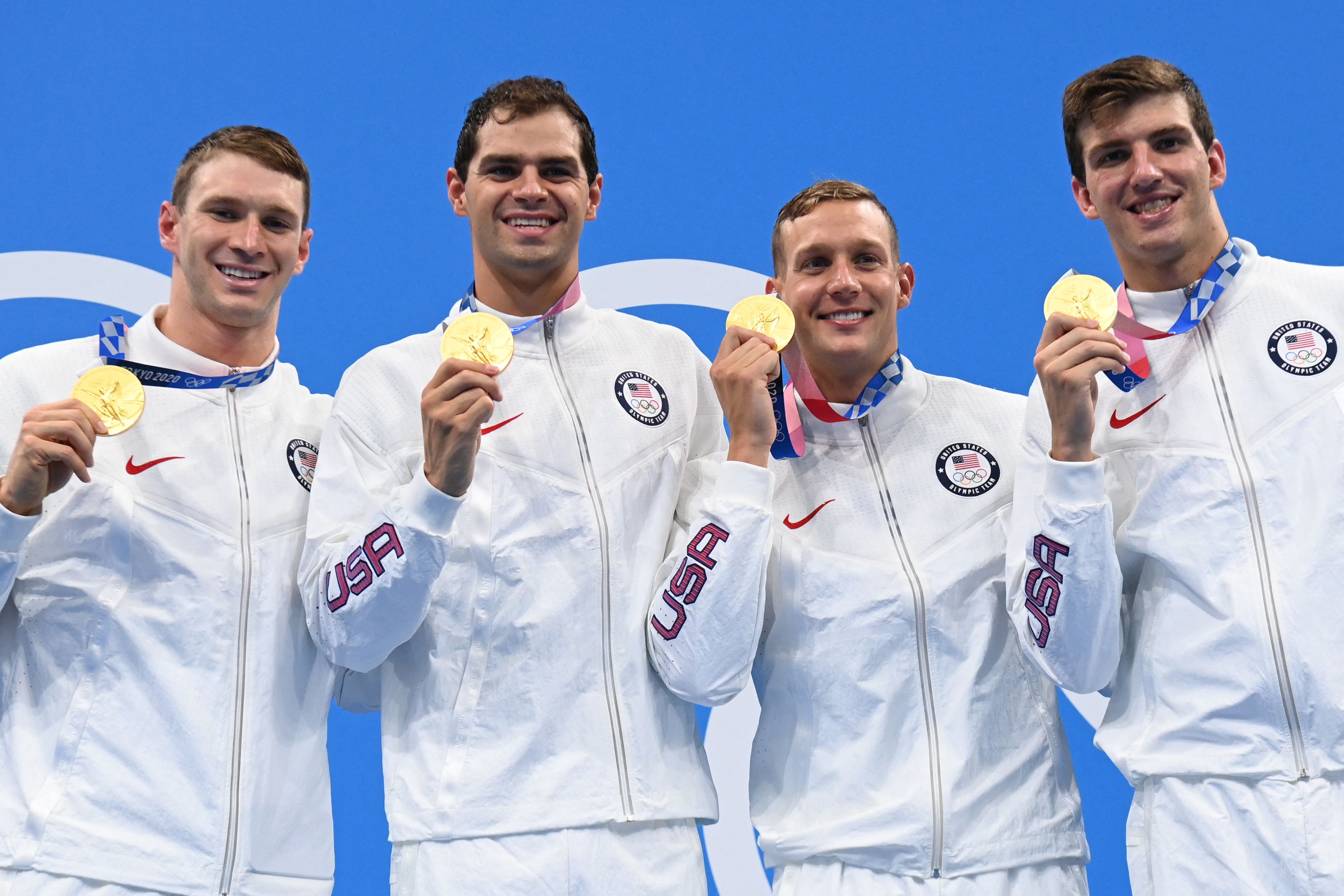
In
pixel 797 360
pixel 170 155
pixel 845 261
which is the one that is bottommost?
pixel 797 360

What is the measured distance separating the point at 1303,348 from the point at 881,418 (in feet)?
2.60

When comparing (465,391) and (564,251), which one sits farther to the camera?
(564,251)

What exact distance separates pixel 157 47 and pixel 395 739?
268 centimetres

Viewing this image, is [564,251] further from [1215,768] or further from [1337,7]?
[1337,7]

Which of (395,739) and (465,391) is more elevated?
(465,391)

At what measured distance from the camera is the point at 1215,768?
2.12m

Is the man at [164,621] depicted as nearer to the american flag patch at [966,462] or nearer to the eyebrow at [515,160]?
the eyebrow at [515,160]

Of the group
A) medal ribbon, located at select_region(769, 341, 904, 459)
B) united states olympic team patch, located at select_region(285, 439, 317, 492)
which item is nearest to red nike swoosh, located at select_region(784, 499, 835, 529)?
medal ribbon, located at select_region(769, 341, 904, 459)

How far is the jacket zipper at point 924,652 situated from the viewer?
226cm

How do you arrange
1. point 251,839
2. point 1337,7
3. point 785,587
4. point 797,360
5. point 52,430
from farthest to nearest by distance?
point 1337,7, point 797,360, point 785,587, point 251,839, point 52,430

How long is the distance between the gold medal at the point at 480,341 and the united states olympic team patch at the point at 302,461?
446 millimetres

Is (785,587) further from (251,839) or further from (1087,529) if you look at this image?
(251,839)

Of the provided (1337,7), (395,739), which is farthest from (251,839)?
(1337,7)

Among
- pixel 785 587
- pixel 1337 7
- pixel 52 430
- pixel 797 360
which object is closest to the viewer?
pixel 52 430
